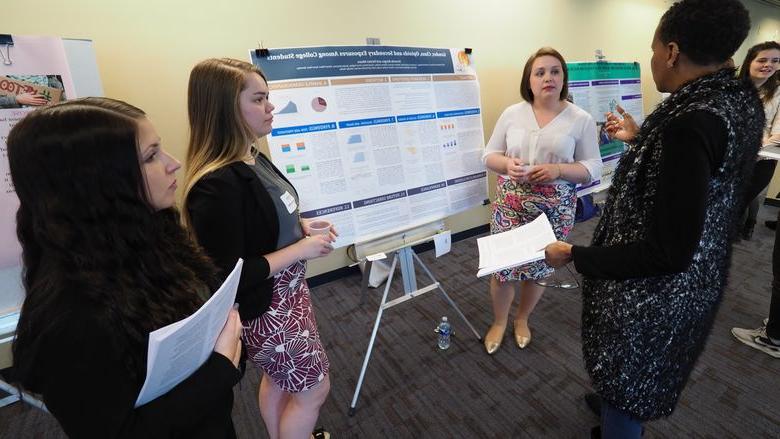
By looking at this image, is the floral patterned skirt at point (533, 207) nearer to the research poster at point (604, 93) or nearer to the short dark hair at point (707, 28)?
the short dark hair at point (707, 28)

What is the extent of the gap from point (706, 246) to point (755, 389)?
1492mm

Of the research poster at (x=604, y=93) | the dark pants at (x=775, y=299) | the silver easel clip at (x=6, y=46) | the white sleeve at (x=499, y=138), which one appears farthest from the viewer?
the research poster at (x=604, y=93)

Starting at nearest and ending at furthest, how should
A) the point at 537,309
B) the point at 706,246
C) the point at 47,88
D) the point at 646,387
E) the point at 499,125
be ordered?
the point at 706,246 < the point at 646,387 < the point at 47,88 < the point at 499,125 < the point at 537,309

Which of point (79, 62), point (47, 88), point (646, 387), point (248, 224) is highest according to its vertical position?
point (79, 62)

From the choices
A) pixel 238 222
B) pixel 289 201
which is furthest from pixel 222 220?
pixel 289 201

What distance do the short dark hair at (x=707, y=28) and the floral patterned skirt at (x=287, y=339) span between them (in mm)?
1211

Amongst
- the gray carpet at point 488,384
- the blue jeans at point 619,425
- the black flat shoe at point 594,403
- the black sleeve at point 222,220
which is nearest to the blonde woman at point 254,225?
the black sleeve at point 222,220

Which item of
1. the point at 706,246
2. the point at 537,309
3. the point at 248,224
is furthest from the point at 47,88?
the point at 537,309

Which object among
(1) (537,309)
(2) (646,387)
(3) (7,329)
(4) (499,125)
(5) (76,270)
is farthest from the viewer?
(1) (537,309)

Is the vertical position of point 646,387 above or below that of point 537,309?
above

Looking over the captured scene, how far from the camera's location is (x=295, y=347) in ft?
3.79

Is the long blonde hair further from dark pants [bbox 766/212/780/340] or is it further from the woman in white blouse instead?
dark pants [bbox 766/212/780/340]

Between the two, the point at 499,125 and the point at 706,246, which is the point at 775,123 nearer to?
the point at 499,125

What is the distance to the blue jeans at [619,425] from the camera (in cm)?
107
